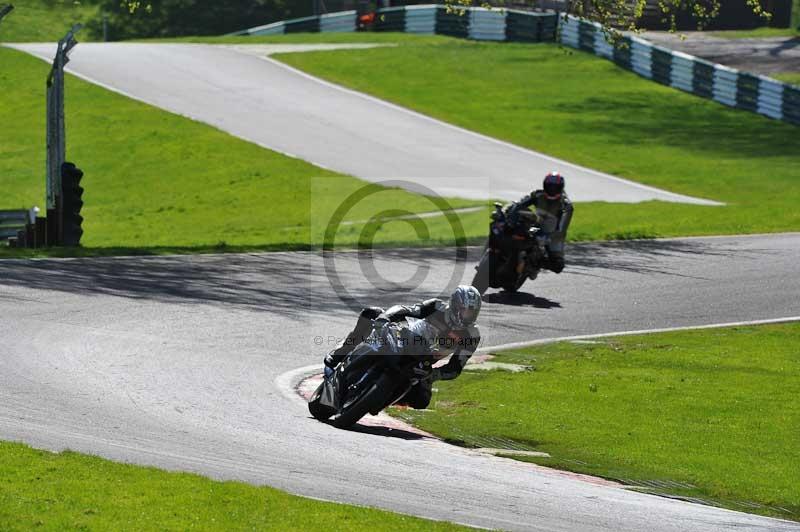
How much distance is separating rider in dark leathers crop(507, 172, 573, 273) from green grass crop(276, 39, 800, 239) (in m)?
5.96

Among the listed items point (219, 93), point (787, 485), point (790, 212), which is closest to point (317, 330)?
point (787, 485)

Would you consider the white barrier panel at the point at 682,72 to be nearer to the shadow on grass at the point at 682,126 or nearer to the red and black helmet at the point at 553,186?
the shadow on grass at the point at 682,126

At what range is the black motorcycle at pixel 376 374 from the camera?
40.7ft

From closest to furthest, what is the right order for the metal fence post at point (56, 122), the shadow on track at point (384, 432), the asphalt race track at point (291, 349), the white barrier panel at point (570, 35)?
1. the asphalt race track at point (291, 349)
2. the shadow on track at point (384, 432)
3. the metal fence post at point (56, 122)
4. the white barrier panel at point (570, 35)

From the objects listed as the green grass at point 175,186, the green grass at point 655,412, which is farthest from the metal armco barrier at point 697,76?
the green grass at point 655,412

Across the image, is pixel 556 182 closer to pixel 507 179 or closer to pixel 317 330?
pixel 317 330

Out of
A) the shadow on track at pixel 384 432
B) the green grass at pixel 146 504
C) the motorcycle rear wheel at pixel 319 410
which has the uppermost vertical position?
the green grass at pixel 146 504

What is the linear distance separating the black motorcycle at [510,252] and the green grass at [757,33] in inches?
1466

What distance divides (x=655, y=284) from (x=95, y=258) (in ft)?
30.5

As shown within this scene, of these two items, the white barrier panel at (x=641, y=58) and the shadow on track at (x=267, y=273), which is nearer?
the shadow on track at (x=267, y=273)

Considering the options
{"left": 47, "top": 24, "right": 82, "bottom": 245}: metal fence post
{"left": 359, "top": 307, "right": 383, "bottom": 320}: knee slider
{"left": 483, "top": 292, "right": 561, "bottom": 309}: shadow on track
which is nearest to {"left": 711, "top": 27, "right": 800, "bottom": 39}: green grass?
{"left": 47, "top": 24, "right": 82, "bottom": 245}: metal fence post

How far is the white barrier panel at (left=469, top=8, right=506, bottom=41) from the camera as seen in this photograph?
5284cm

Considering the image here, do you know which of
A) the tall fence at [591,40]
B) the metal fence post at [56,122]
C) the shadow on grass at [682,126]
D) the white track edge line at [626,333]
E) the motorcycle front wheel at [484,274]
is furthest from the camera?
the tall fence at [591,40]

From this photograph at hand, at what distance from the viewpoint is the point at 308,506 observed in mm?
9461
